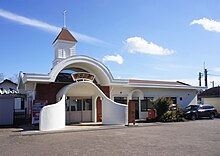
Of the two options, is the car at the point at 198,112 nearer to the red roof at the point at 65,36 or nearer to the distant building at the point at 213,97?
the distant building at the point at 213,97

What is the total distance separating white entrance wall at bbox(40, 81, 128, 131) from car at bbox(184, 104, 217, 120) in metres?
8.21

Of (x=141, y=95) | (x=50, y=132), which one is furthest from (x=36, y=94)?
(x=141, y=95)

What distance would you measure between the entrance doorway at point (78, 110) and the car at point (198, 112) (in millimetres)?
9572

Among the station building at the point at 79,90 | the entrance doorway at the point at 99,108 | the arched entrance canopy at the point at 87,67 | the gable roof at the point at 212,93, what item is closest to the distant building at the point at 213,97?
the gable roof at the point at 212,93

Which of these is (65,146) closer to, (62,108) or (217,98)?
(62,108)

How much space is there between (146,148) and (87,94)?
1231 centimetres

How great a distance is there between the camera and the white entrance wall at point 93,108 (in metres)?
16.1

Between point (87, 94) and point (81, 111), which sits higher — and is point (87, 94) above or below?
above

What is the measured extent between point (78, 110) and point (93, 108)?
132cm

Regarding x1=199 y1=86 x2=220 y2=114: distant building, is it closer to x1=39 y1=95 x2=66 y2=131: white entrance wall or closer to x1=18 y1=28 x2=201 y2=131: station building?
x1=18 y1=28 x2=201 y2=131: station building

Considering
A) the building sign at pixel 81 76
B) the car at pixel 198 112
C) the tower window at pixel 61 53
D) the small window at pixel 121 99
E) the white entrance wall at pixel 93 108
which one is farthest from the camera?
the car at pixel 198 112

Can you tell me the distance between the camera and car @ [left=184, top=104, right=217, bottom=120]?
24.8 m

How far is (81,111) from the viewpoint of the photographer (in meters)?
22.1

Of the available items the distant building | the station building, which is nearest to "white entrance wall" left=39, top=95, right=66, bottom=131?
the station building
